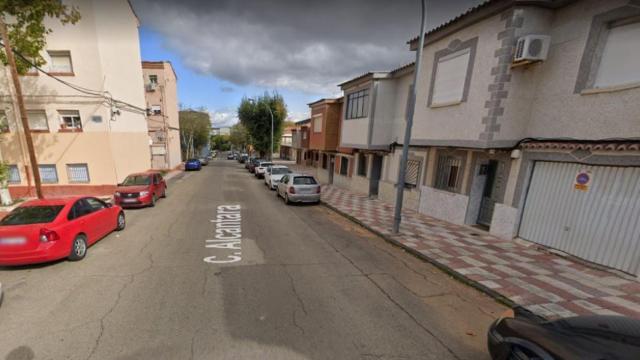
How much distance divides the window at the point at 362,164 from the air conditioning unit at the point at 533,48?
925 cm

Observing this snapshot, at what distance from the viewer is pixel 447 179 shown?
9336 millimetres

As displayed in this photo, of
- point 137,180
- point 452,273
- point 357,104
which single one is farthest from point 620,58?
point 137,180

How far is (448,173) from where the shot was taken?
9.30 metres

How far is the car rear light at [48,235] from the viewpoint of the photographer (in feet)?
16.1

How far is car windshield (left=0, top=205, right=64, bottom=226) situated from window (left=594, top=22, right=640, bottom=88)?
12.2 m

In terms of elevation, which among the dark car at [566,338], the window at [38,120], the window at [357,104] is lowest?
the dark car at [566,338]

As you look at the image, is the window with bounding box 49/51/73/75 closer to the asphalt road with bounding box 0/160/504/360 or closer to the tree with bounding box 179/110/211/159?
the asphalt road with bounding box 0/160/504/360

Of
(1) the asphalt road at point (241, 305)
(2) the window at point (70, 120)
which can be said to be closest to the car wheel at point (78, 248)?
(1) the asphalt road at point (241, 305)

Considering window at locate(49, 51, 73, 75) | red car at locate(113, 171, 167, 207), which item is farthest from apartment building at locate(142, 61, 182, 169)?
red car at locate(113, 171, 167, 207)

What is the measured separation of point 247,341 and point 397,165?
1035 cm

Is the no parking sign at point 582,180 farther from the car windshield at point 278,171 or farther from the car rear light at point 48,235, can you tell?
the car windshield at point 278,171

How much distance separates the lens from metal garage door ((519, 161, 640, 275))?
5.04 meters

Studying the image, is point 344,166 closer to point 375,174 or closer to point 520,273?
point 375,174

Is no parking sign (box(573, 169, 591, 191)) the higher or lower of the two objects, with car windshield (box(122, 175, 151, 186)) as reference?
higher
